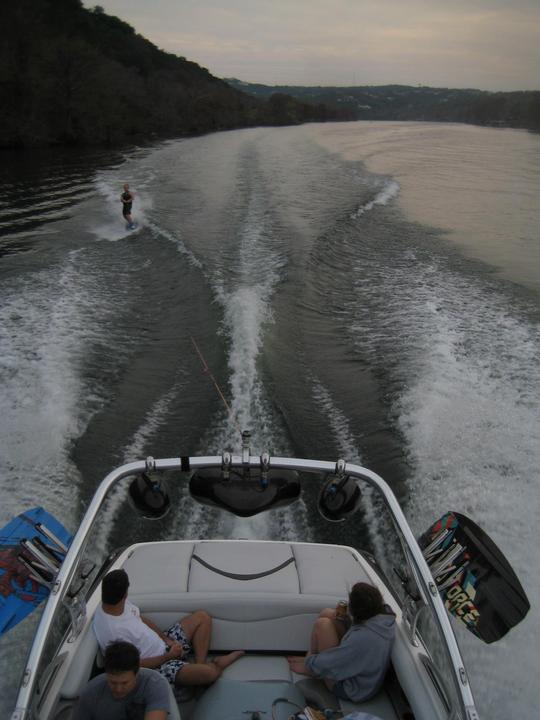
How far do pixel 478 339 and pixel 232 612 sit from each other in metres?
6.91

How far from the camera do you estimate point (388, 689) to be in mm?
3277

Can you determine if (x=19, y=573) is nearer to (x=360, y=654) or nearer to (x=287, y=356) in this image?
(x=360, y=654)

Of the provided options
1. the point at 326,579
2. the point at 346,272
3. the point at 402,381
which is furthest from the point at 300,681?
the point at 346,272

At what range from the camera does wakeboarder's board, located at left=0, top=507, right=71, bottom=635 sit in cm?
340

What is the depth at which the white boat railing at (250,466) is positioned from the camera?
269cm

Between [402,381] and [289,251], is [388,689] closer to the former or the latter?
[402,381]

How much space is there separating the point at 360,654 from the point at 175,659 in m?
1.06

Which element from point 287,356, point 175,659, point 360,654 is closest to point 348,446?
point 287,356

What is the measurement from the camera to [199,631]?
3488 mm

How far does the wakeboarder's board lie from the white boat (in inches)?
5.3

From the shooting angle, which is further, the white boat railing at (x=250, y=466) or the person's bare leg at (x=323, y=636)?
the person's bare leg at (x=323, y=636)

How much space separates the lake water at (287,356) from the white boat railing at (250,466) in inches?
52.2

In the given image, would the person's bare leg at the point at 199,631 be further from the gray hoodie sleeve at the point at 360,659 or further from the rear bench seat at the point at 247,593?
the gray hoodie sleeve at the point at 360,659

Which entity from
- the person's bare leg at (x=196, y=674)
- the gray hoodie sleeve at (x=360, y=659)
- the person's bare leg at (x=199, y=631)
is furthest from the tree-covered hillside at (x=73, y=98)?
the gray hoodie sleeve at (x=360, y=659)
